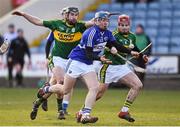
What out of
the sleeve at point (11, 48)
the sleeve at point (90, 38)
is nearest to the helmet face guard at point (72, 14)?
the sleeve at point (90, 38)

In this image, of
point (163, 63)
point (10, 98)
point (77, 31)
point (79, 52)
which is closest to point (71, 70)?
point (79, 52)

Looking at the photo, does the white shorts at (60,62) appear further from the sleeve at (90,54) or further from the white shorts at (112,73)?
the sleeve at (90,54)

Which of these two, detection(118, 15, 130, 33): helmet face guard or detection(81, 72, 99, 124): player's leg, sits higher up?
detection(118, 15, 130, 33): helmet face guard

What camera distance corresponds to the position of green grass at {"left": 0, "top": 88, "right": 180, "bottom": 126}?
51.4 ft

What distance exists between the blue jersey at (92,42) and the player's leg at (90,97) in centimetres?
34

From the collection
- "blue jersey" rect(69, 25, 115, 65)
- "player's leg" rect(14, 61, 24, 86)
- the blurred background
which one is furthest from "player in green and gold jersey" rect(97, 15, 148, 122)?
the blurred background

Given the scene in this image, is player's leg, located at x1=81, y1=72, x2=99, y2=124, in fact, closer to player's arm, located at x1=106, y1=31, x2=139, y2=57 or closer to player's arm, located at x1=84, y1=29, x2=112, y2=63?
player's arm, located at x1=84, y1=29, x2=112, y2=63

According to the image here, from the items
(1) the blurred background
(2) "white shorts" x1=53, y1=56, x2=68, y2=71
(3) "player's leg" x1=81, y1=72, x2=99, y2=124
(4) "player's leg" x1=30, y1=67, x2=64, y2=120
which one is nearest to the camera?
(3) "player's leg" x1=81, y1=72, x2=99, y2=124

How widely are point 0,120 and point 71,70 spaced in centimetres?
175

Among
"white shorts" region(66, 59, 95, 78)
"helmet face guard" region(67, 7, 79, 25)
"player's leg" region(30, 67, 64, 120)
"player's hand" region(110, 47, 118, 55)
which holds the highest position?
"helmet face guard" region(67, 7, 79, 25)

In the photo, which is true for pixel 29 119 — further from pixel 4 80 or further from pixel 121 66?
pixel 4 80

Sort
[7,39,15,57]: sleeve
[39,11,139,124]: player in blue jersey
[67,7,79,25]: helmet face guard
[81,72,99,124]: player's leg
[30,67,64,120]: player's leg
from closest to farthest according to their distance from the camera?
[81,72,99,124]: player's leg, [39,11,139,124]: player in blue jersey, [30,67,64,120]: player's leg, [67,7,79,25]: helmet face guard, [7,39,15,57]: sleeve

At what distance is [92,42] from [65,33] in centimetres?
158

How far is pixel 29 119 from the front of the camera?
53.5 feet
